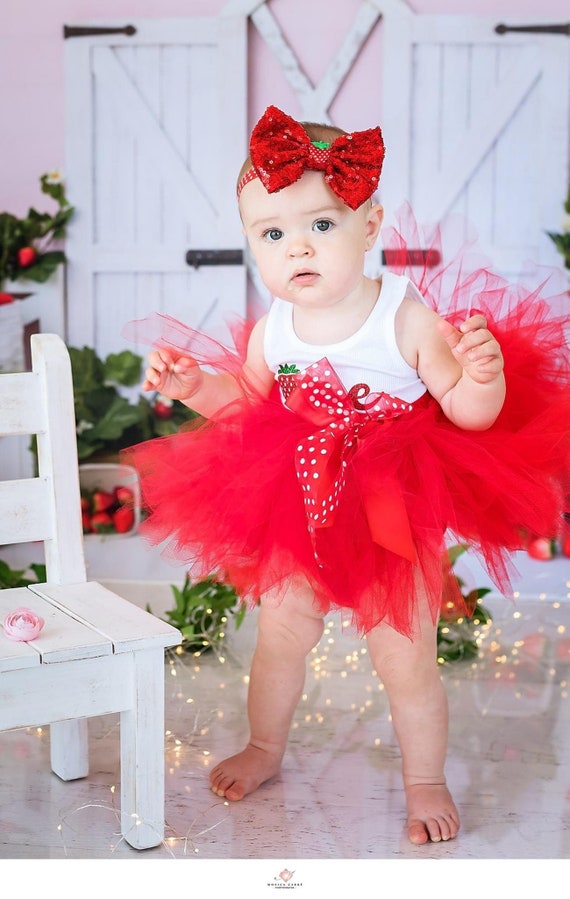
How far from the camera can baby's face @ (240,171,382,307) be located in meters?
1.53

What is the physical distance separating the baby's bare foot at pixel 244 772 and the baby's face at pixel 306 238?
0.77m

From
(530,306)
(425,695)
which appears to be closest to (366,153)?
(530,306)

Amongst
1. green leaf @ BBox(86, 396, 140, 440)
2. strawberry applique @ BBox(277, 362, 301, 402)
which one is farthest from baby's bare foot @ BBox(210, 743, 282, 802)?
green leaf @ BBox(86, 396, 140, 440)

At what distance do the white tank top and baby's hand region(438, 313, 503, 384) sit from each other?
146mm

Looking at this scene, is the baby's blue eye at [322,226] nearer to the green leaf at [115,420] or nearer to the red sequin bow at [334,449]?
the red sequin bow at [334,449]

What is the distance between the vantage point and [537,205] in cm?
352

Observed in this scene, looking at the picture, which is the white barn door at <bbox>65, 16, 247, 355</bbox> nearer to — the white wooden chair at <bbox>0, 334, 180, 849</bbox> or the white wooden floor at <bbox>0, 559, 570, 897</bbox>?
the white wooden floor at <bbox>0, 559, 570, 897</bbox>

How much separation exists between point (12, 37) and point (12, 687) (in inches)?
113

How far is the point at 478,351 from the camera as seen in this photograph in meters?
1.42

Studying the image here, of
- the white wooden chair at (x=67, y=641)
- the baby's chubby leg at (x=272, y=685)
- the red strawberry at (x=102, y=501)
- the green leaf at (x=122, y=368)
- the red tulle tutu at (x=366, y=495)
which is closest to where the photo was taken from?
the white wooden chair at (x=67, y=641)

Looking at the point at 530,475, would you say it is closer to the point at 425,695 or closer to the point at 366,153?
the point at 425,695

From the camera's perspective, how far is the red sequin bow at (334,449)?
1.49m

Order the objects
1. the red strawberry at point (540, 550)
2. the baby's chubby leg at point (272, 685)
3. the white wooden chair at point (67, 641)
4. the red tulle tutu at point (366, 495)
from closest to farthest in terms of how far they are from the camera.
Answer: the white wooden chair at point (67, 641) < the red tulle tutu at point (366, 495) < the baby's chubby leg at point (272, 685) < the red strawberry at point (540, 550)

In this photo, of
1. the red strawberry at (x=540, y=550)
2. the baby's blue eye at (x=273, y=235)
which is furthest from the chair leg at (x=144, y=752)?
the red strawberry at (x=540, y=550)
